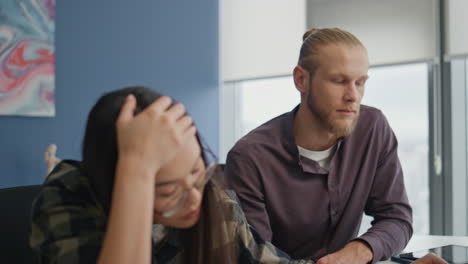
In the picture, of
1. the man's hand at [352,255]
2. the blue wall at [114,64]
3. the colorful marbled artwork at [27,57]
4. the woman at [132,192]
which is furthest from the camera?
the blue wall at [114,64]

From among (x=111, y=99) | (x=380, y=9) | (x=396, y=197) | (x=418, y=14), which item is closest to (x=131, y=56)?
(x=380, y=9)

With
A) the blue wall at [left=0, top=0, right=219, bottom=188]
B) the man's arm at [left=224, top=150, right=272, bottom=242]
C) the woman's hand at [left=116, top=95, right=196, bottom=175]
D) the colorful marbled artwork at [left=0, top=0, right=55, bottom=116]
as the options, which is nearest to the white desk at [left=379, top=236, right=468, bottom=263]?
the man's arm at [left=224, top=150, right=272, bottom=242]

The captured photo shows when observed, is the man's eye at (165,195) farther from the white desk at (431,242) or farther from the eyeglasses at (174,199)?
the white desk at (431,242)

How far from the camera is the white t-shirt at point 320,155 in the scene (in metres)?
1.55

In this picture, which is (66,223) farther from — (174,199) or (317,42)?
(317,42)

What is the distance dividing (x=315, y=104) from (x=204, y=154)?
75 centimetres

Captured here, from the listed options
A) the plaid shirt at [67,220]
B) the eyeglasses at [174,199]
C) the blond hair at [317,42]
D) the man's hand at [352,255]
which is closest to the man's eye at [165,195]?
the eyeglasses at [174,199]

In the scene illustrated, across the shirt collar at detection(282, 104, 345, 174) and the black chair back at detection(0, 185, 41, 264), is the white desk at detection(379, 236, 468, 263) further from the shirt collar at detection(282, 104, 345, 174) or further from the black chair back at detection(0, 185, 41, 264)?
the black chair back at detection(0, 185, 41, 264)

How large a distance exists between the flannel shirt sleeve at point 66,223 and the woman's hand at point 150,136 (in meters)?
0.18

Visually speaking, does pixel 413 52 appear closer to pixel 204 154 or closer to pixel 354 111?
pixel 354 111

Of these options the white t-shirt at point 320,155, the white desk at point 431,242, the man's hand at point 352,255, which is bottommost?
the white desk at point 431,242

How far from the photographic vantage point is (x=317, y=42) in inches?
62.6

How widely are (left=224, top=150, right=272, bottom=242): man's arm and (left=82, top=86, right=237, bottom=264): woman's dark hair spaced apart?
407mm

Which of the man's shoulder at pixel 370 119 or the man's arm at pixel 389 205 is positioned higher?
the man's shoulder at pixel 370 119
